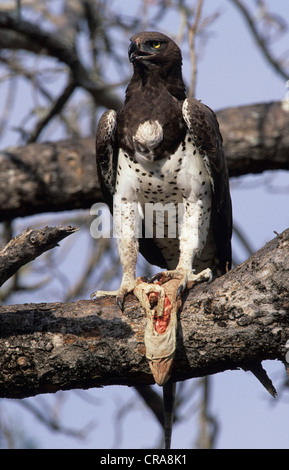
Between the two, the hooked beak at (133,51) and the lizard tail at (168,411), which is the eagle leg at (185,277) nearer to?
the lizard tail at (168,411)

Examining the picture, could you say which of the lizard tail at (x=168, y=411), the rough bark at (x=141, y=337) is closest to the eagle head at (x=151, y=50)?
the rough bark at (x=141, y=337)

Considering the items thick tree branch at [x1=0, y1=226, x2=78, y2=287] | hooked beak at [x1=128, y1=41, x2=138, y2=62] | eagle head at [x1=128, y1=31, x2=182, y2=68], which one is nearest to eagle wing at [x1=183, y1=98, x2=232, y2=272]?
eagle head at [x1=128, y1=31, x2=182, y2=68]

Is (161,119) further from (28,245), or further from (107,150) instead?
(28,245)

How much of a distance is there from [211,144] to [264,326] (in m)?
1.56

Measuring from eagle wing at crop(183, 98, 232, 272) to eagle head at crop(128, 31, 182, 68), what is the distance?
0.39 meters

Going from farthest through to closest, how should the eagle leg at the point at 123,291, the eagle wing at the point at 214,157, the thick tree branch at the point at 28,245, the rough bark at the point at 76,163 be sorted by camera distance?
the rough bark at the point at 76,163
the eagle wing at the point at 214,157
the eagle leg at the point at 123,291
the thick tree branch at the point at 28,245

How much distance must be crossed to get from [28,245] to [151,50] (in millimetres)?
2140

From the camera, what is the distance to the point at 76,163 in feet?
21.5

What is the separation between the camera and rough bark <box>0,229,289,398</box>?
3596 millimetres

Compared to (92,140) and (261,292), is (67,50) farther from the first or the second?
(261,292)

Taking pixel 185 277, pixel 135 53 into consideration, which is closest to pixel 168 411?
pixel 185 277

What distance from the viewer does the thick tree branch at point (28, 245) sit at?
324 cm

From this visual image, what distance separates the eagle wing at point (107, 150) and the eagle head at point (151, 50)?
17.2 inches
